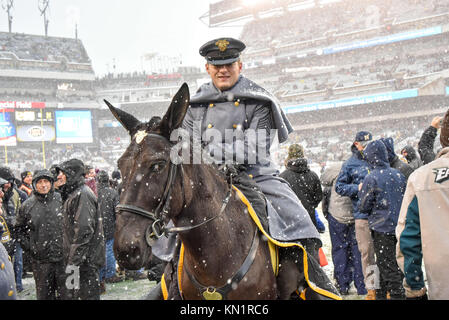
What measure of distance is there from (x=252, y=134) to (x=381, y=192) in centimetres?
288

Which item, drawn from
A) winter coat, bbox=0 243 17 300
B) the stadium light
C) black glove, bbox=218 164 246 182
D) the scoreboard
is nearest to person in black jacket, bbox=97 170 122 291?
winter coat, bbox=0 243 17 300

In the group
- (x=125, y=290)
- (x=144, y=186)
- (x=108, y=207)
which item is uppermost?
(x=144, y=186)

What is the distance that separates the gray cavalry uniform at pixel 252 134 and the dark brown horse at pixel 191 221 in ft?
0.72

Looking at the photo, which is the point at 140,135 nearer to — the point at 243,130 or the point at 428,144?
the point at 243,130

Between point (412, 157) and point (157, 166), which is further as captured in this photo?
point (412, 157)

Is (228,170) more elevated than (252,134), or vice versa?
(252,134)

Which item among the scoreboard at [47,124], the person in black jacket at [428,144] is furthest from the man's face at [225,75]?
the scoreboard at [47,124]

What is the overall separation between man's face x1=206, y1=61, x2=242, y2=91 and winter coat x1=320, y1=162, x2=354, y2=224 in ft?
12.4

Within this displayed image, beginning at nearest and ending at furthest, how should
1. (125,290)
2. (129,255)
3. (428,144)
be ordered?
(129,255), (428,144), (125,290)

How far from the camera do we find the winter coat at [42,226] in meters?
5.40

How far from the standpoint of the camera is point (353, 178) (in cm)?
602

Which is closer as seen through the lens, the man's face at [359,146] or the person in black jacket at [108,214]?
the man's face at [359,146]

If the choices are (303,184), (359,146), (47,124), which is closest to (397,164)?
(359,146)

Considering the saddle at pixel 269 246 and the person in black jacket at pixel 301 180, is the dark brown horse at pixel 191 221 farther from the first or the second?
the person in black jacket at pixel 301 180
